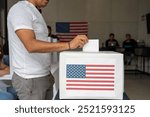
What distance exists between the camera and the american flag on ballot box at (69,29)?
33.1 feet

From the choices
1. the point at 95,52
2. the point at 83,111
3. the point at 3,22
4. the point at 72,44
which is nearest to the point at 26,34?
the point at 72,44

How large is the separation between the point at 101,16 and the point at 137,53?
76.0 inches

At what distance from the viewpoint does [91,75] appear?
1.27m

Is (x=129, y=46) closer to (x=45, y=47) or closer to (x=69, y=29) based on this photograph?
(x=69, y=29)

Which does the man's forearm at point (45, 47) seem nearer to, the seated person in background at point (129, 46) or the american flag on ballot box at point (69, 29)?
the seated person in background at point (129, 46)

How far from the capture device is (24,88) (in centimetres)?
155

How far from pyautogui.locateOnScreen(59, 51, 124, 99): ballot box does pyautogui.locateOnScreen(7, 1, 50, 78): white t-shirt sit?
12.2 inches

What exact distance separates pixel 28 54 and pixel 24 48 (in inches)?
1.6

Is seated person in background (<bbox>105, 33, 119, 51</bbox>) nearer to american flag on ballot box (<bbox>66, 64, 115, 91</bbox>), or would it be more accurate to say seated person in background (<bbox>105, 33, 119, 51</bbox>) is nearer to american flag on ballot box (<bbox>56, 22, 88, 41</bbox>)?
american flag on ballot box (<bbox>56, 22, 88, 41</bbox>)

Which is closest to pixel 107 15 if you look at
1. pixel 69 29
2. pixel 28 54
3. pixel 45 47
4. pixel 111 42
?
pixel 111 42

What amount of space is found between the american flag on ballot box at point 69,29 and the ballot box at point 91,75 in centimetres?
879

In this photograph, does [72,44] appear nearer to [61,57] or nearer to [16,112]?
[61,57]

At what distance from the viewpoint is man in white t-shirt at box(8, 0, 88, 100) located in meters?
1.42

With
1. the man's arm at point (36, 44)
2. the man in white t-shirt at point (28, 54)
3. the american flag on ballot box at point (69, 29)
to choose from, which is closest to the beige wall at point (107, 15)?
the american flag on ballot box at point (69, 29)
